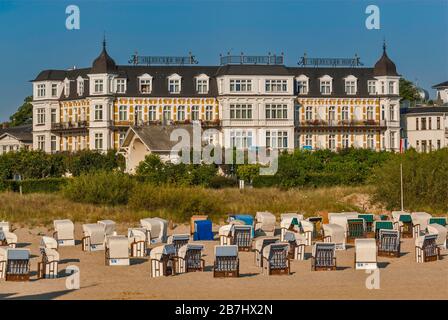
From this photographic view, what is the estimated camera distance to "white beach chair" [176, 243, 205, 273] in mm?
30266

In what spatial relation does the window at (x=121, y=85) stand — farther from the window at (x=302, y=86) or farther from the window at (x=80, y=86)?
the window at (x=302, y=86)

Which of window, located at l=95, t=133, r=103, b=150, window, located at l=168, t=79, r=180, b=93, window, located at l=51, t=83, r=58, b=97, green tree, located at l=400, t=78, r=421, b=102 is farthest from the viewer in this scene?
green tree, located at l=400, t=78, r=421, b=102

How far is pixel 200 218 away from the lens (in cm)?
4303

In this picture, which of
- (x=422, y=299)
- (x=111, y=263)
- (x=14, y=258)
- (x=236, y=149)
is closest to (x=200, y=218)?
(x=111, y=263)

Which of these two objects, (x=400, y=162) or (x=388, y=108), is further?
(x=388, y=108)

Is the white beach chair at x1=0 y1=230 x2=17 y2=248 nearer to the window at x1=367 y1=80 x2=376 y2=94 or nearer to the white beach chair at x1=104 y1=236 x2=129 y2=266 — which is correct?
the white beach chair at x1=104 y1=236 x2=129 y2=266

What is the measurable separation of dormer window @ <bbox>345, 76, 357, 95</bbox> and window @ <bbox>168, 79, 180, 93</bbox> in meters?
13.2

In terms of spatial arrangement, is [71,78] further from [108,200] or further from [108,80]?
[108,200]

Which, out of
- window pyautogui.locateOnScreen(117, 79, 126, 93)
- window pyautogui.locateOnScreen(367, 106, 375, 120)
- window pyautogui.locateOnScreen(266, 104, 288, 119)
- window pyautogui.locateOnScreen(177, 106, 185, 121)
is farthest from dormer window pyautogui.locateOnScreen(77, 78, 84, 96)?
window pyautogui.locateOnScreen(367, 106, 375, 120)

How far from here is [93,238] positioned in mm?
36812

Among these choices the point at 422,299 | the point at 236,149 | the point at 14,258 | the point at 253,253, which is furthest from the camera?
the point at 236,149

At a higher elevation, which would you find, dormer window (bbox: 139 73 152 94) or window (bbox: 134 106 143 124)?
dormer window (bbox: 139 73 152 94)

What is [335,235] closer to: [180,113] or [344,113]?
[180,113]

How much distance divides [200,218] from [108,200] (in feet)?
35.1
